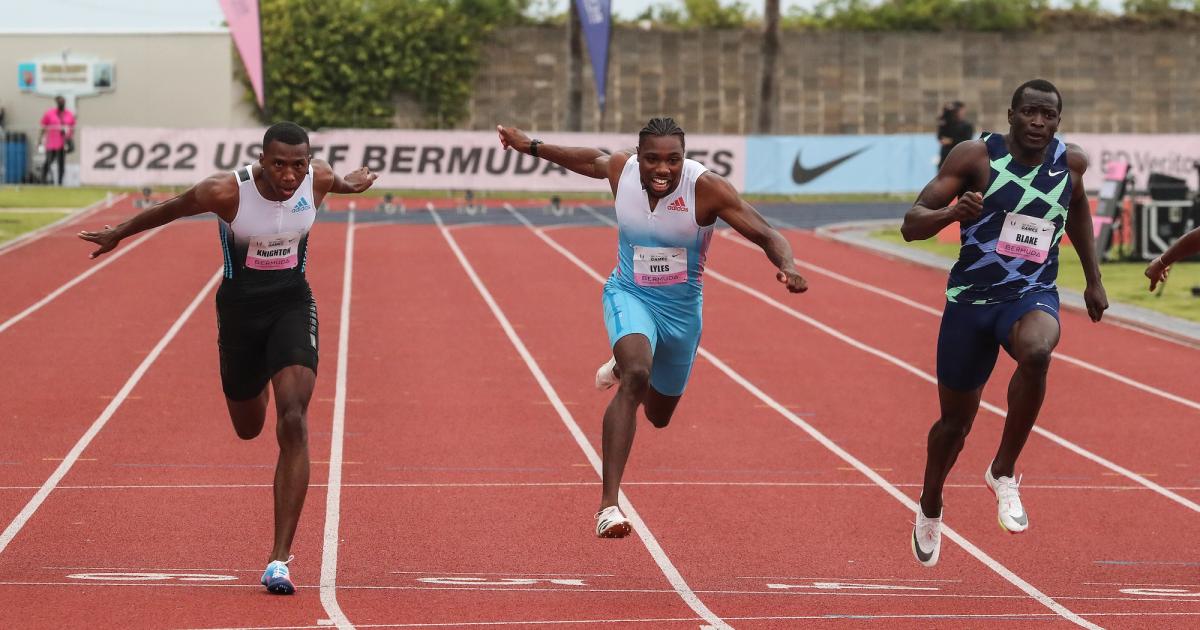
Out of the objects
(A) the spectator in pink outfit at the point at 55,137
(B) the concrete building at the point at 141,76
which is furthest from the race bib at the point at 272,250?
(B) the concrete building at the point at 141,76

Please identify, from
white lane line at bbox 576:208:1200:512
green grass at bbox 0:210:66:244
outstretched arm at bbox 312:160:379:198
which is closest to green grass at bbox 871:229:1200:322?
white lane line at bbox 576:208:1200:512

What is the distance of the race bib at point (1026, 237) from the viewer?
6840 millimetres

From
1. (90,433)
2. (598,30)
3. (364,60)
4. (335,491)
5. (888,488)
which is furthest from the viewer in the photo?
(364,60)

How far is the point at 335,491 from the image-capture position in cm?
932

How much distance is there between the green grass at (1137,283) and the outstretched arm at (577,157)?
1024 centimetres

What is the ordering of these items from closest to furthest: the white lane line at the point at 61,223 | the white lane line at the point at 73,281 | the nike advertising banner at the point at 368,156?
the white lane line at the point at 73,281
the white lane line at the point at 61,223
the nike advertising banner at the point at 368,156

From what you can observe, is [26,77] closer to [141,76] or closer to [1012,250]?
[141,76]

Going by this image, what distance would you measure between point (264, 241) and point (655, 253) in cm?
162

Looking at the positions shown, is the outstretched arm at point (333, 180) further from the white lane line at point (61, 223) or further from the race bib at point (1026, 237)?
the white lane line at point (61, 223)

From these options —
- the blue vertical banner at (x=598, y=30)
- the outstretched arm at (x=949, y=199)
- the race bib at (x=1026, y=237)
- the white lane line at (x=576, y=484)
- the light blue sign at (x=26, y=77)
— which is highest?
the blue vertical banner at (x=598, y=30)

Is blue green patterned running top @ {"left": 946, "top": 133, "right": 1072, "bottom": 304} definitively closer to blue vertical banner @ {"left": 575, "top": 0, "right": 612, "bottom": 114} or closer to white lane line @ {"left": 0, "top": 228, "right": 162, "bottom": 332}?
white lane line @ {"left": 0, "top": 228, "right": 162, "bottom": 332}

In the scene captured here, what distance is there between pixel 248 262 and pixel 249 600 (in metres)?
1.45

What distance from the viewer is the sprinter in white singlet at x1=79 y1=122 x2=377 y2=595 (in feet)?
22.7

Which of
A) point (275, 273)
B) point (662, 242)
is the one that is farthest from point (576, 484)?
point (275, 273)
